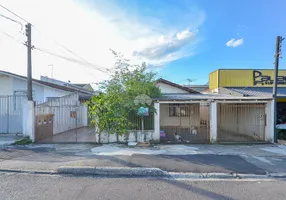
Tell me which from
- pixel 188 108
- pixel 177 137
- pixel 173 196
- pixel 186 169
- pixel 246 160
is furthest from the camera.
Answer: pixel 188 108

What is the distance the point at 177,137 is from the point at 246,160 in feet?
12.0

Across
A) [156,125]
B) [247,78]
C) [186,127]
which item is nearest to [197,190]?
[156,125]

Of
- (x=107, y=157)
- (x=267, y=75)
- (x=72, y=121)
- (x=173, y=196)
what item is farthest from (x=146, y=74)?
(x=267, y=75)

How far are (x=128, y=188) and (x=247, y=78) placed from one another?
51.7 ft

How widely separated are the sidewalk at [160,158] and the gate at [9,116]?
127 inches

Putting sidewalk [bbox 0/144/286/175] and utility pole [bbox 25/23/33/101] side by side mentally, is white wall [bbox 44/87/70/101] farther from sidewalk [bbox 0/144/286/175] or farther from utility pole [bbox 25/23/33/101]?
sidewalk [bbox 0/144/286/175]

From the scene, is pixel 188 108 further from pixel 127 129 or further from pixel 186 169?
pixel 186 169

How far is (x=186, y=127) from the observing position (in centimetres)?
1077

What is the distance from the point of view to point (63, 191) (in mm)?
3893

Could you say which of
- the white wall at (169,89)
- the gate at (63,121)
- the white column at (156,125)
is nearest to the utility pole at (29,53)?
the gate at (63,121)

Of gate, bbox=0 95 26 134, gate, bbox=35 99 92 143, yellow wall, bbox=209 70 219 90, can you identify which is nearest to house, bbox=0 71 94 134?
gate, bbox=0 95 26 134

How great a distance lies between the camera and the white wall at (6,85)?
12.0 m

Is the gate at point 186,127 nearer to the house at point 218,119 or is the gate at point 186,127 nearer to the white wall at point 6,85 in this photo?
the house at point 218,119

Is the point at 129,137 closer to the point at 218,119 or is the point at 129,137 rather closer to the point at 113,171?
the point at 113,171
